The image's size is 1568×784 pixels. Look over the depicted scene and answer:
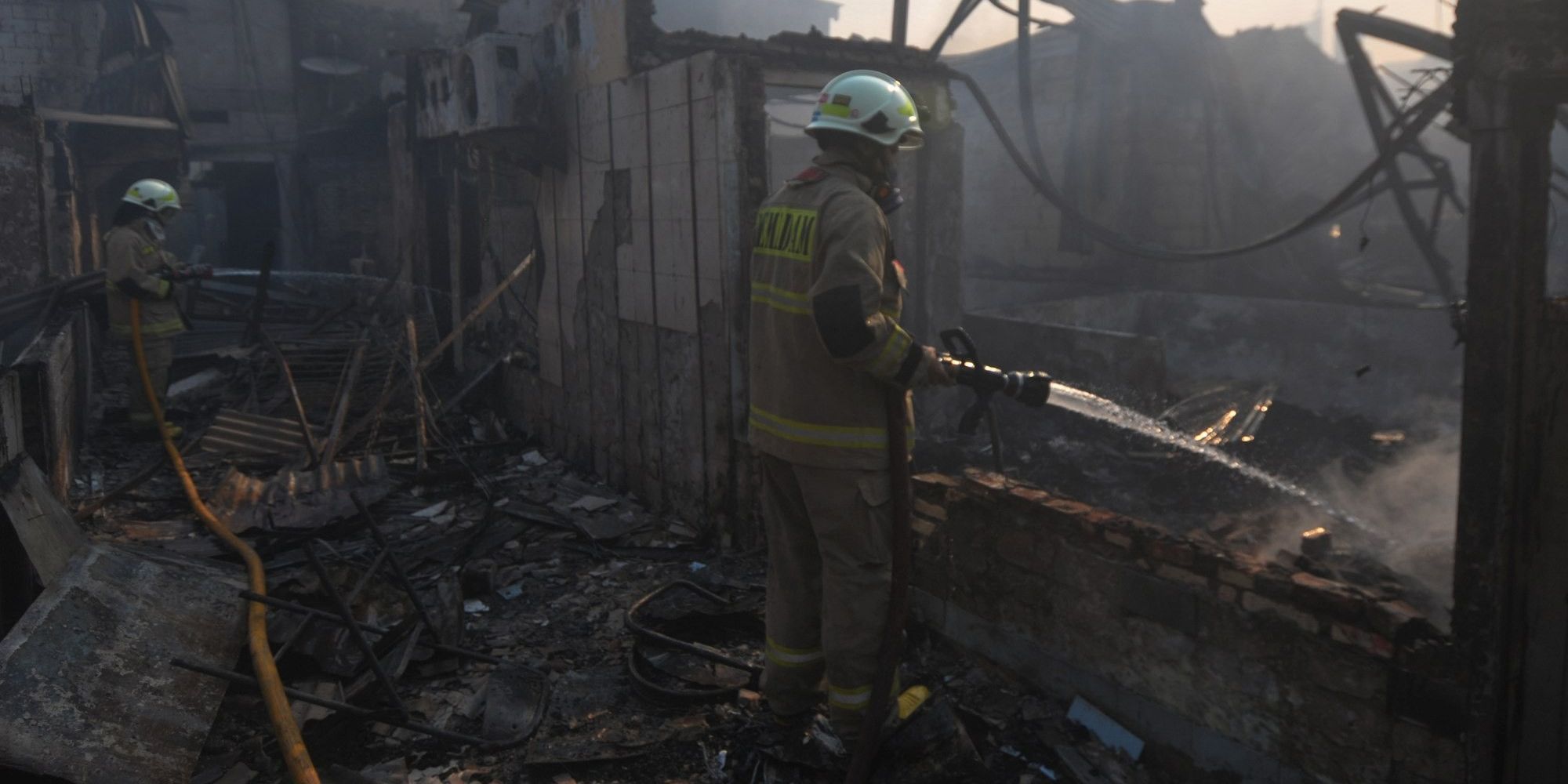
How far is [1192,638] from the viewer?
321 cm

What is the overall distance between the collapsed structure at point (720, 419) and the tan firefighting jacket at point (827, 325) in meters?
0.84

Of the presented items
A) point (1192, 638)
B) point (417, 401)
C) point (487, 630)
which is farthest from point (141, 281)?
point (1192, 638)

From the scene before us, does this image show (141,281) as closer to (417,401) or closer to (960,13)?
(417,401)

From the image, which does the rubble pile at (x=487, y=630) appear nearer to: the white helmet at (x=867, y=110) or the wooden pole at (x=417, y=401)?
the wooden pole at (x=417, y=401)

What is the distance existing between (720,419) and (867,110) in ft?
8.44

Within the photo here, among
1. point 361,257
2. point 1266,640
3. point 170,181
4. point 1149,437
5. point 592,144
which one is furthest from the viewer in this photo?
point 361,257

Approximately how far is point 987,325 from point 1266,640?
622cm

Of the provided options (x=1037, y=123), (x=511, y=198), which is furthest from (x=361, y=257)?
(x=1037, y=123)

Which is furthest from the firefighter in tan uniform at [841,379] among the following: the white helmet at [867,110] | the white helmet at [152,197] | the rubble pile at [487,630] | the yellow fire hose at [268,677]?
the white helmet at [152,197]

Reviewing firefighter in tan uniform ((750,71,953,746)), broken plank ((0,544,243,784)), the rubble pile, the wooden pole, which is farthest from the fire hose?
the wooden pole

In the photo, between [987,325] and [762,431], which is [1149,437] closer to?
[987,325]

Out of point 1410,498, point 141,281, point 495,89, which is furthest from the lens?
point 141,281

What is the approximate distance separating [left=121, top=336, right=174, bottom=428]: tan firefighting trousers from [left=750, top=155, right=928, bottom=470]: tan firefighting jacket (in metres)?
6.47

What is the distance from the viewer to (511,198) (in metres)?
8.14
